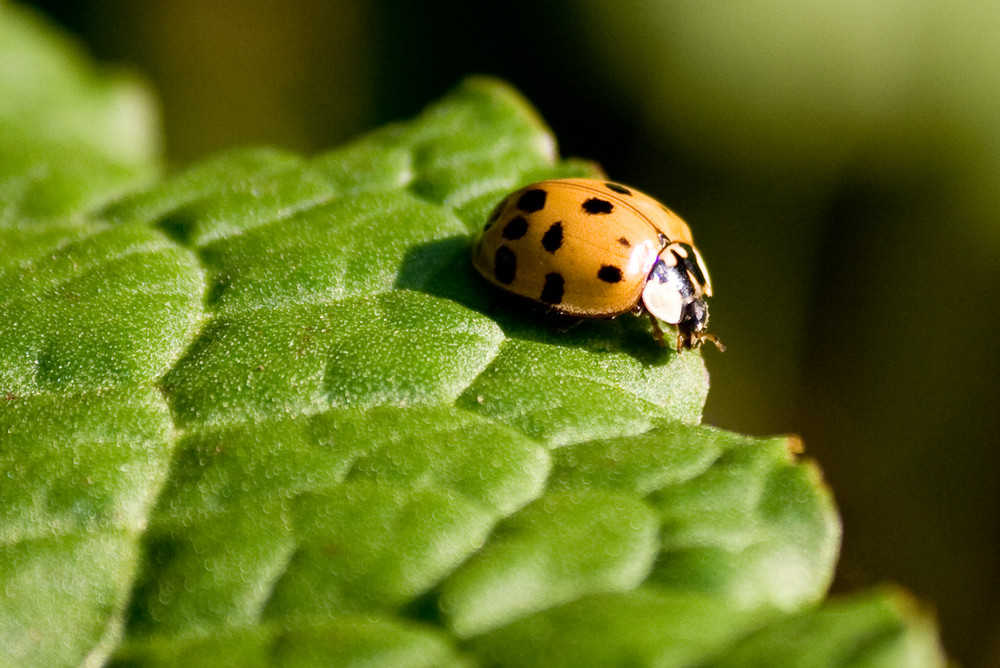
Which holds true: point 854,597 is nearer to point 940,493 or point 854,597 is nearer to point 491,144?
point 491,144

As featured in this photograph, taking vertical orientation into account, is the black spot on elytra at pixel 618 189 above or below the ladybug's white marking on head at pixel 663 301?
above

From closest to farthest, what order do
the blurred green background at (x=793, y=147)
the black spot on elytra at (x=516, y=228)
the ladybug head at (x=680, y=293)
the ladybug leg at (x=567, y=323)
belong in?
the ladybug leg at (x=567, y=323) → the black spot on elytra at (x=516, y=228) → the ladybug head at (x=680, y=293) → the blurred green background at (x=793, y=147)

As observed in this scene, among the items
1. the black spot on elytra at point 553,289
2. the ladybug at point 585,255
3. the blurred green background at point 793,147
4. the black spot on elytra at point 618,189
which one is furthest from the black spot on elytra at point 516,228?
the blurred green background at point 793,147

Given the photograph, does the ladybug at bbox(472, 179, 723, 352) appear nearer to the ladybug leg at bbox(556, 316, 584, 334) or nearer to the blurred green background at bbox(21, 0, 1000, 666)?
the ladybug leg at bbox(556, 316, 584, 334)

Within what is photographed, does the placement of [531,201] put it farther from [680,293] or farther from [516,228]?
[680,293]

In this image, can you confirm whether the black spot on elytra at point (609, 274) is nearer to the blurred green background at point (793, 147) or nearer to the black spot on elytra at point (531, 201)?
the black spot on elytra at point (531, 201)

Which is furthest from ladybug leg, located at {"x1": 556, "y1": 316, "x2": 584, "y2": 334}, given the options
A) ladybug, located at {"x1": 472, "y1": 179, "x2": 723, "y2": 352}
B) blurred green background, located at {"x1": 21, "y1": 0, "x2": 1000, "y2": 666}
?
blurred green background, located at {"x1": 21, "y1": 0, "x2": 1000, "y2": 666}

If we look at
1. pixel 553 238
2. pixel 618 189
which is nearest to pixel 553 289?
pixel 553 238
